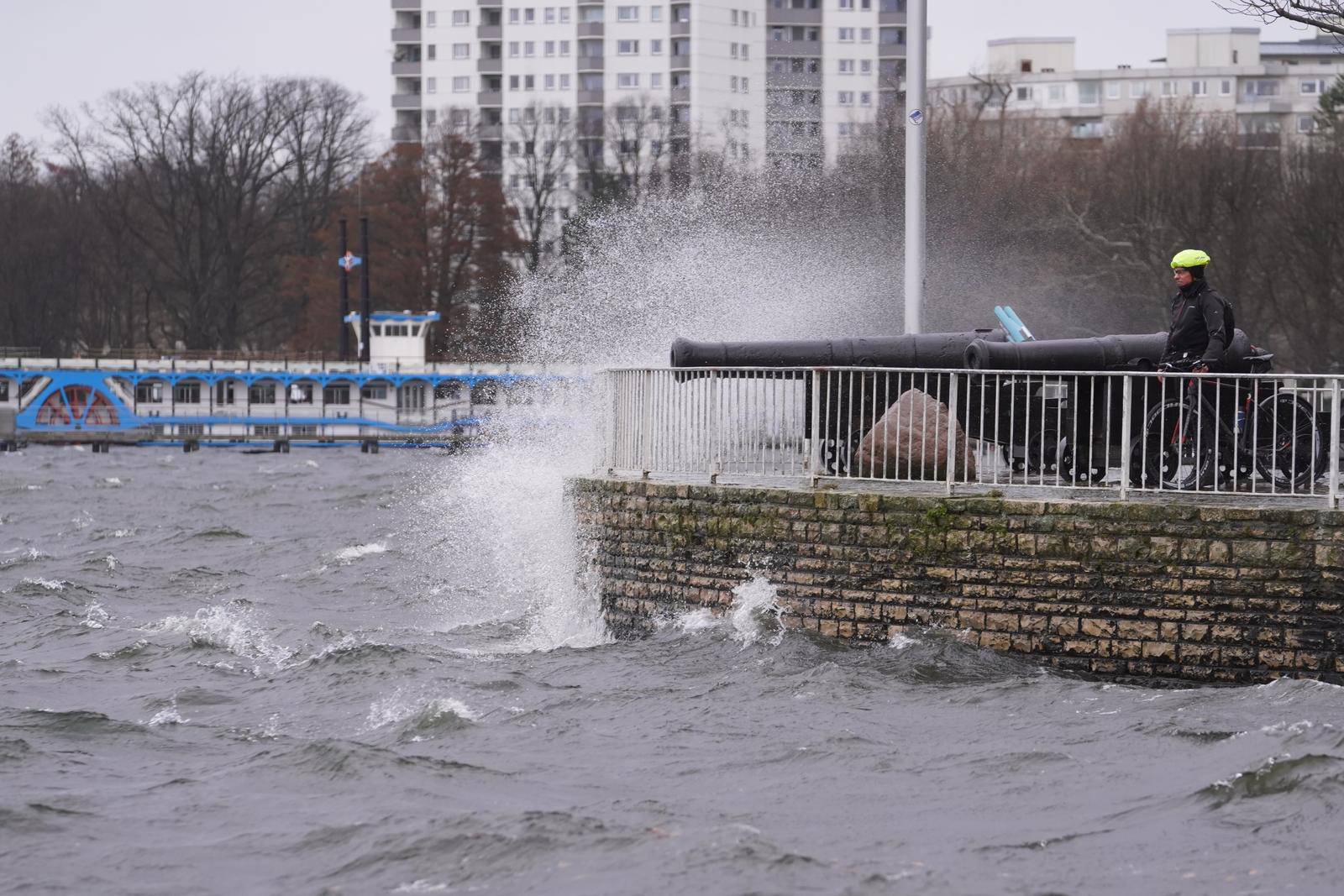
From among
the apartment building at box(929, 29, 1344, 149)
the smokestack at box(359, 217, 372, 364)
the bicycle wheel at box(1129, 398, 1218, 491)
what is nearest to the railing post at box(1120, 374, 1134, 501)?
the bicycle wheel at box(1129, 398, 1218, 491)

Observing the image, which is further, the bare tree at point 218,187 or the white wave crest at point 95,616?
the bare tree at point 218,187

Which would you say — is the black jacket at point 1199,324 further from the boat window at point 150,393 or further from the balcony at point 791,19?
the balcony at point 791,19

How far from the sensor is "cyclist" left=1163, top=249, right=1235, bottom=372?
14414 mm

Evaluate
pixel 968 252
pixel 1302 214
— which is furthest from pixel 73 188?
pixel 1302 214

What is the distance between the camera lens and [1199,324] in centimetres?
1460

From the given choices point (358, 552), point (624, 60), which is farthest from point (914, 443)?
point (624, 60)

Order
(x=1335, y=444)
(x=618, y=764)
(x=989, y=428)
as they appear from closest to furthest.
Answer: (x=618, y=764)
(x=1335, y=444)
(x=989, y=428)

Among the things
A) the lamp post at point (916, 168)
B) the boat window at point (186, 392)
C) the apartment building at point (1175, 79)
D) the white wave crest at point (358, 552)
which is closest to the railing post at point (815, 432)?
the lamp post at point (916, 168)

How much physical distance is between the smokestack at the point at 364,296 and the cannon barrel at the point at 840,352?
64538mm

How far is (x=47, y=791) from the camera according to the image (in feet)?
36.3

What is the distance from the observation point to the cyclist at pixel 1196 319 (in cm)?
1441

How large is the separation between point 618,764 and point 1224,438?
556 centimetres

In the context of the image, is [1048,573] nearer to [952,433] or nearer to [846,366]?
[952,433]

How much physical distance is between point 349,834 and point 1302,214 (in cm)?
5007
